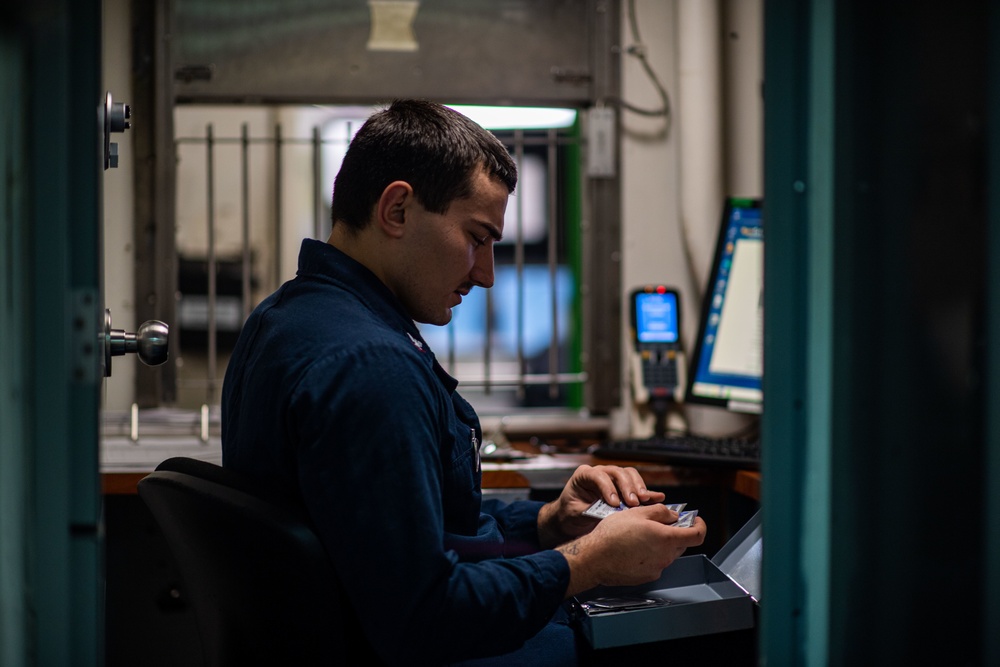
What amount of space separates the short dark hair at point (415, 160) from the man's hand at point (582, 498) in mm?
514

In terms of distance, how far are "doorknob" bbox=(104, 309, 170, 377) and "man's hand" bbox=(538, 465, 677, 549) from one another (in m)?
0.78

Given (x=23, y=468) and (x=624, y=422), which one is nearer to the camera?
(x=23, y=468)

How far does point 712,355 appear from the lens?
234 centimetres

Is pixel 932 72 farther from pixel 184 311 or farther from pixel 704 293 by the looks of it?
pixel 184 311

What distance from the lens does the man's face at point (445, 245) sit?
4.29 ft

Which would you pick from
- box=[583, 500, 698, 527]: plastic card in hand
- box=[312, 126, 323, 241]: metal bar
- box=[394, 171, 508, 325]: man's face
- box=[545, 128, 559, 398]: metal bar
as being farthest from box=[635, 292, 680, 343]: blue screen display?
box=[394, 171, 508, 325]: man's face

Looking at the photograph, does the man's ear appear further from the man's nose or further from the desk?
the desk

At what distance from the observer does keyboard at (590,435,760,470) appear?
6.45 feet

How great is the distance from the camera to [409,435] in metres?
1.02

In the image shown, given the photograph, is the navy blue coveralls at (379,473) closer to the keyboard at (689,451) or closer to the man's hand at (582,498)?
the man's hand at (582,498)

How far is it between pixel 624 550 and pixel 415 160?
595 millimetres

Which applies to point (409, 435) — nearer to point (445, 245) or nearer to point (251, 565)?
point (251, 565)

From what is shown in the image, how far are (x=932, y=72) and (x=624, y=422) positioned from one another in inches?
72.8

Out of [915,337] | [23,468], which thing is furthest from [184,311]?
[915,337]
